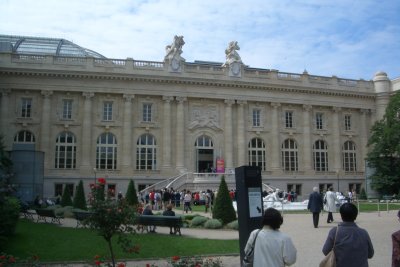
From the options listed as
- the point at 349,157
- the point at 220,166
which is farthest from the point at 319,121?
the point at 220,166

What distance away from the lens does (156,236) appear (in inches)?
801

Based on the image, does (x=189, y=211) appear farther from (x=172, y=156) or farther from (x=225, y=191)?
(x=172, y=156)

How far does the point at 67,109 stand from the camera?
5116 cm

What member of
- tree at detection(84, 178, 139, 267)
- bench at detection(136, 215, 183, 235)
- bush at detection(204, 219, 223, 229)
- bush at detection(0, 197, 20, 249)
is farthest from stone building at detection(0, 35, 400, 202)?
tree at detection(84, 178, 139, 267)

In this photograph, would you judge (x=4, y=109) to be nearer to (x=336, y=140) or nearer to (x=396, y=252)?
(x=336, y=140)

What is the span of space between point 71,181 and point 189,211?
1861 cm

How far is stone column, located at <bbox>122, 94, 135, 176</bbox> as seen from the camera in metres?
51.1

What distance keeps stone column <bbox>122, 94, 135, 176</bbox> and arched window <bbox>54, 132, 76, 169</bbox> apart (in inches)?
214

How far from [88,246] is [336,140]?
48385mm

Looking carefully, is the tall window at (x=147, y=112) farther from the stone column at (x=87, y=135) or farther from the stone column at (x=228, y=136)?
the stone column at (x=228, y=136)

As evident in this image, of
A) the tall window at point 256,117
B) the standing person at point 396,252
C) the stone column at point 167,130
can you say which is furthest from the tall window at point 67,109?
the standing person at point 396,252

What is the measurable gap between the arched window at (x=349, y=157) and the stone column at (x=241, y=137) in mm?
14747

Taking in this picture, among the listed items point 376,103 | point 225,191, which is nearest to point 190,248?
point 225,191

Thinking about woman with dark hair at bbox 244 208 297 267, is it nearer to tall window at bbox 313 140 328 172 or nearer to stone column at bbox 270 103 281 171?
stone column at bbox 270 103 281 171
